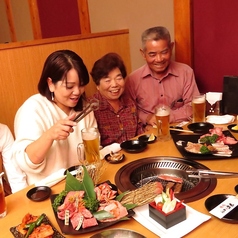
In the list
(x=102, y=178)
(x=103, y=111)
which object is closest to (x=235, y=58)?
(x=103, y=111)

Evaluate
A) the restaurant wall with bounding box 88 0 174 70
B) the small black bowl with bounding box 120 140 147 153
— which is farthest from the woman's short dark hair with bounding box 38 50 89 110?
the restaurant wall with bounding box 88 0 174 70

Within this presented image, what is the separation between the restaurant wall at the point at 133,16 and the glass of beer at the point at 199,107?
3.22 ft

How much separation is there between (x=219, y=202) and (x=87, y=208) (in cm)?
47

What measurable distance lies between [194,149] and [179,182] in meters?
0.24

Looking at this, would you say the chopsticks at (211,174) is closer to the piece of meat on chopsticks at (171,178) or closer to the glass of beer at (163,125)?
the piece of meat on chopsticks at (171,178)

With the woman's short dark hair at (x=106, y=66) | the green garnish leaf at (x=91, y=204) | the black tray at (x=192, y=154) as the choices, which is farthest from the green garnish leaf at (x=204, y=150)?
the woman's short dark hair at (x=106, y=66)

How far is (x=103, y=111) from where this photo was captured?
7.30 feet

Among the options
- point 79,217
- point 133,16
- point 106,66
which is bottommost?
point 79,217

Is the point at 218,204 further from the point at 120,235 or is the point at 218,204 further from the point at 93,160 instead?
the point at 93,160

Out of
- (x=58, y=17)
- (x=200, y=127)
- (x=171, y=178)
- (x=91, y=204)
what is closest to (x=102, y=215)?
(x=91, y=204)

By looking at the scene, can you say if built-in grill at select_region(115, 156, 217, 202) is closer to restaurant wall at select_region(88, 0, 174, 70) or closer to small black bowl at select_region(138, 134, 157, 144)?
small black bowl at select_region(138, 134, 157, 144)

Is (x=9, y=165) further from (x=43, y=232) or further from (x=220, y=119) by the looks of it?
(x=220, y=119)

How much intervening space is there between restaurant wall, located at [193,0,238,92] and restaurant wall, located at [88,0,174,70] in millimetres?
260

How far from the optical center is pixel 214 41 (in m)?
2.64
